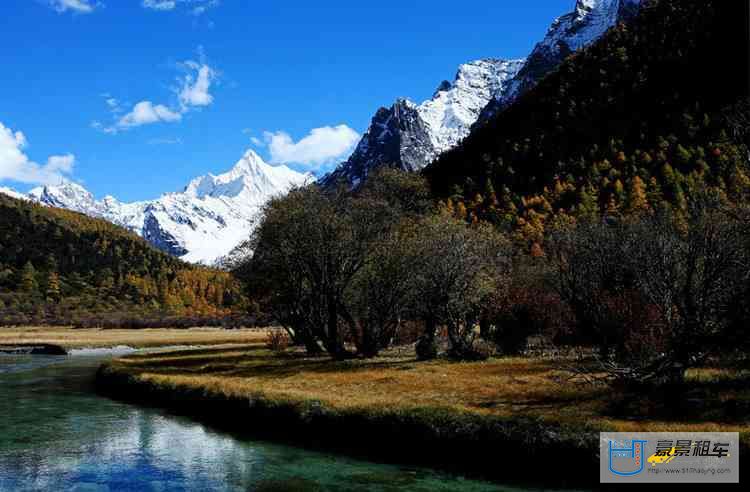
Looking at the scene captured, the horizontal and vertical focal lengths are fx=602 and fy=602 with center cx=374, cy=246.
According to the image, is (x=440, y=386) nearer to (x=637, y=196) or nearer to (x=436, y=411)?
(x=436, y=411)

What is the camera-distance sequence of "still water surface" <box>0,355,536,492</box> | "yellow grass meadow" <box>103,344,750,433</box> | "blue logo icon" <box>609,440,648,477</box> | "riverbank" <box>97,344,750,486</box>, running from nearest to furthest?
"blue logo icon" <box>609,440,648,477</box> → "still water surface" <box>0,355,536,492</box> → "riverbank" <box>97,344,750,486</box> → "yellow grass meadow" <box>103,344,750,433</box>

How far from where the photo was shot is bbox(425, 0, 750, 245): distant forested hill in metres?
119

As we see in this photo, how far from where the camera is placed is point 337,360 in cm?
5234

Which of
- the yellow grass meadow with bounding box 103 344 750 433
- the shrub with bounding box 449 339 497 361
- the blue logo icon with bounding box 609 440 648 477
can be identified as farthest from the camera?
the shrub with bounding box 449 339 497 361

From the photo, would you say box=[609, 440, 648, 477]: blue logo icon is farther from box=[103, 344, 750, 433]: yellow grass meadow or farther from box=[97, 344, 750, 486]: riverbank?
box=[103, 344, 750, 433]: yellow grass meadow

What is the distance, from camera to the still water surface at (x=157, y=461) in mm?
22453

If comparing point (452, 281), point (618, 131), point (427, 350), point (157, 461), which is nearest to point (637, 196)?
point (618, 131)

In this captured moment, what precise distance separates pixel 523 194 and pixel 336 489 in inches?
5244

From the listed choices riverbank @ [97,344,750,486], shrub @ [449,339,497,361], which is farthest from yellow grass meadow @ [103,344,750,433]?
shrub @ [449,339,497,361]

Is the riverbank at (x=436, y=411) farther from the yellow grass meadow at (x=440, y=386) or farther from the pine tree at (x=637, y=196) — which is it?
the pine tree at (x=637, y=196)

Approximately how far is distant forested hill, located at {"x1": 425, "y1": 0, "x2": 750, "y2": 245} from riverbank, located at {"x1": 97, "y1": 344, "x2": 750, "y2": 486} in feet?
251

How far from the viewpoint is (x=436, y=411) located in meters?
27.4

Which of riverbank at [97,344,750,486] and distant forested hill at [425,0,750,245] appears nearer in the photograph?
riverbank at [97,344,750,486]

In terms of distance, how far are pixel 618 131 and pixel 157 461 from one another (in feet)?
471
